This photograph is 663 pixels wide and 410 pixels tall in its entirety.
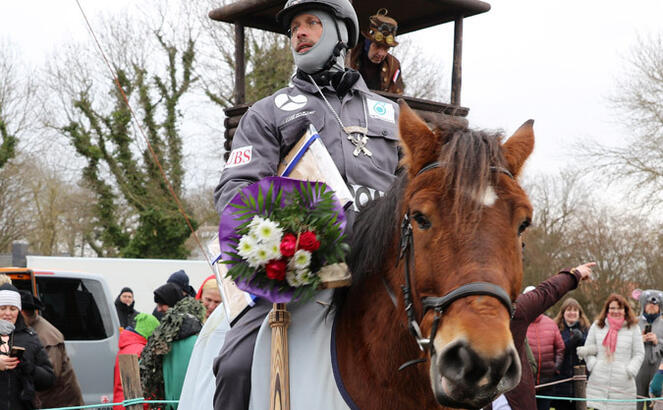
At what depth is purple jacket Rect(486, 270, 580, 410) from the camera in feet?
16.8

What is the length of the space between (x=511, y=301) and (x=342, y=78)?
5.57 ft

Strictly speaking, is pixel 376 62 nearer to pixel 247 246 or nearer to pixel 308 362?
pixel 247 246

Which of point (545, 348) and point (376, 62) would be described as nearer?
point (376, 62)

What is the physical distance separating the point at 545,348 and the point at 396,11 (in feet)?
14.6

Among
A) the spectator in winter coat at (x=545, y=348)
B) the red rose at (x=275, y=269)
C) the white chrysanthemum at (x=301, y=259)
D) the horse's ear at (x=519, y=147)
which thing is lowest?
the spectator in winter coat at (x=545, y=348)

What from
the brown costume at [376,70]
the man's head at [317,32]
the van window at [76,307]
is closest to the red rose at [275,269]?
the man's head at [317,32]

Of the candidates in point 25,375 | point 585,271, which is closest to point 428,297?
point 585,271

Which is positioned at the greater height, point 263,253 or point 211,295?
point 263,253

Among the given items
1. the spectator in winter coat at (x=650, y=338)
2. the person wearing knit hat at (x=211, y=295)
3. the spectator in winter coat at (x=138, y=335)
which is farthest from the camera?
the spectator in winter coat at (x=650, y=338)

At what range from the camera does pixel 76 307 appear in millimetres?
9445

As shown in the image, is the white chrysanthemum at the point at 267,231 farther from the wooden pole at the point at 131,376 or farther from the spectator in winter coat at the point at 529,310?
the wooden pole at the point at 131,376

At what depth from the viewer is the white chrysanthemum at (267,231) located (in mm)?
2795

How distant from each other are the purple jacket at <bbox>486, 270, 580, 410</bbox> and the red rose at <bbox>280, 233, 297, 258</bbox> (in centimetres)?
274

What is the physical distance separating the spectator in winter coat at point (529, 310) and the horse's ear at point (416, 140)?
295 centimetres
